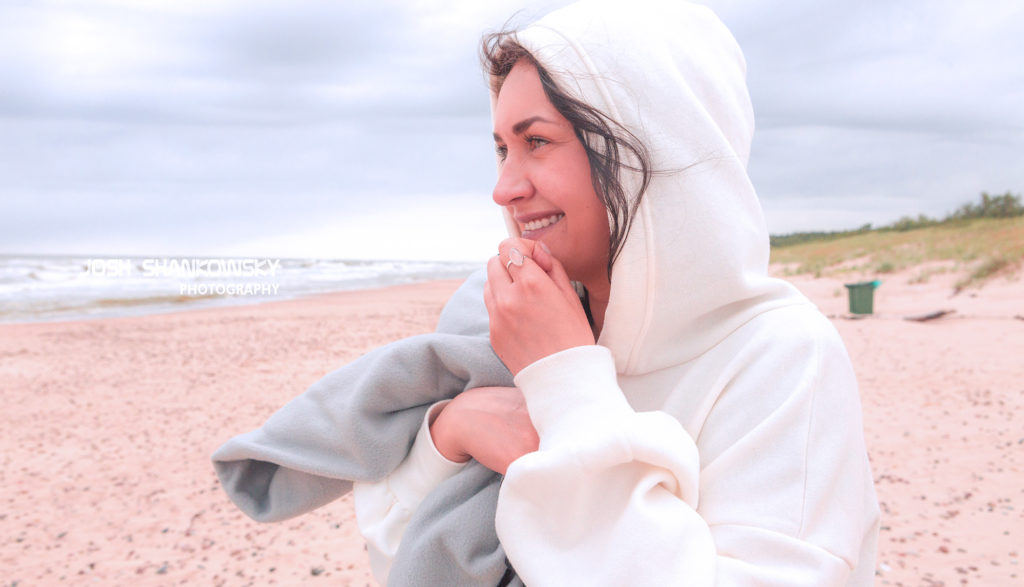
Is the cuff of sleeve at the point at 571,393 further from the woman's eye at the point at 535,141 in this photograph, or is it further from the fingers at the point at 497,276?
the woman's eye at the point at 535,141

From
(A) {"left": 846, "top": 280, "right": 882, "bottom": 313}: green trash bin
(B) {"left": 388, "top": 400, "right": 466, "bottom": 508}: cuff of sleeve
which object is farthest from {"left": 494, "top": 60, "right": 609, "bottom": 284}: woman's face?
(A) {"left": 846, "top": 280, "right": 882, "bottom": 313}: green trash bin

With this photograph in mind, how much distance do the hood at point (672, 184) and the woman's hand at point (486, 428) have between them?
30 cm

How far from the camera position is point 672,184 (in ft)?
4.72

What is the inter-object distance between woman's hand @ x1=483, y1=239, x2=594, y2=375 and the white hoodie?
45 mm

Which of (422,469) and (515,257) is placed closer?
(515,257)

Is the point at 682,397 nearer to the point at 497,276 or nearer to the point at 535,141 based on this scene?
the point at 497,276

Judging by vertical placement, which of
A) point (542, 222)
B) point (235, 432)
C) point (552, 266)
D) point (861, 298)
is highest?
point (542, 222)

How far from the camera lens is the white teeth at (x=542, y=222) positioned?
155 centimetres

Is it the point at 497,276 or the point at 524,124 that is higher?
the point at 524,124

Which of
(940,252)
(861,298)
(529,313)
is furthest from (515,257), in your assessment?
(940,252)

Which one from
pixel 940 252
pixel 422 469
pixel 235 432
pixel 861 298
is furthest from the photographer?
pixel 940 252

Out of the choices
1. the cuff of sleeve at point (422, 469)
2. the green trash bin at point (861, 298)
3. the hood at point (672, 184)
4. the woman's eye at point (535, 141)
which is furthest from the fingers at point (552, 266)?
the green trash bin at point (861, 298)

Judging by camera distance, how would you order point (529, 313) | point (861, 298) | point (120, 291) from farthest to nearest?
1. point (120, 291)
2. point (861, 298)
3. point (529, 313)

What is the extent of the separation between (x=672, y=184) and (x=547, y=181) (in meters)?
0.27
